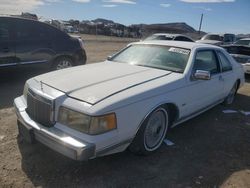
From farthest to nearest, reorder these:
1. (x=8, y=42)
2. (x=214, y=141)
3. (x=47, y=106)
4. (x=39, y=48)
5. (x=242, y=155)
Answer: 1. (x=39, y=48)
2. (x=8, y=42)
3. (x=214, y=141)
4. (x=242, y=155)
5. (x=47, y=106)

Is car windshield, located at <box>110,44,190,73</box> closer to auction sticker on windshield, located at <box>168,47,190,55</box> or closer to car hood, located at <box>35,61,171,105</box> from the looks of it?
auction sticker on windshield, located at <box>168,47,190,55</box>

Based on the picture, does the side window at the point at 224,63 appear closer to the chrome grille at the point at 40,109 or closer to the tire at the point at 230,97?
the tire at the point at 230,97

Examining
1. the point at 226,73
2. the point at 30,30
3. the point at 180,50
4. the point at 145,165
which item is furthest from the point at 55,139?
the point at 30,30

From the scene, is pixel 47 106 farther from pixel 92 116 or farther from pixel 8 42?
pixel 8 42

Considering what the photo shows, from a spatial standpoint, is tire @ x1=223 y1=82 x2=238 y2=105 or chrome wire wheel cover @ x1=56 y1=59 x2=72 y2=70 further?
chrome wire wheel cover @ x1=56 y1=59 x2=72 y2=70

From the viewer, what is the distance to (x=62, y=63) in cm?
735

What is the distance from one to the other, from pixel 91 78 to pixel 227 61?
3.29 metres

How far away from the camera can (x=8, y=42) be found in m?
6.25

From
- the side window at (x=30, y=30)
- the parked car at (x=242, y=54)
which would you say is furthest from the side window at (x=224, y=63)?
the parked car at (x=242, y=54)

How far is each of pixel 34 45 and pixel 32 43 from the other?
0.06 meters

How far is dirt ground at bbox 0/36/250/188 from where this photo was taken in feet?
10.3

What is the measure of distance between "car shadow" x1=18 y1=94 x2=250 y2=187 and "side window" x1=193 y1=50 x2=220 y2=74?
1.13 m

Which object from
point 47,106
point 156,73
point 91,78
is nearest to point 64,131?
point 47,106

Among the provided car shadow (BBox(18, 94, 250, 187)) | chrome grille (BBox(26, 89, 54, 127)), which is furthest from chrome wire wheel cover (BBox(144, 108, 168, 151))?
chrome grille (BBox(26, 89, 54, 127))
